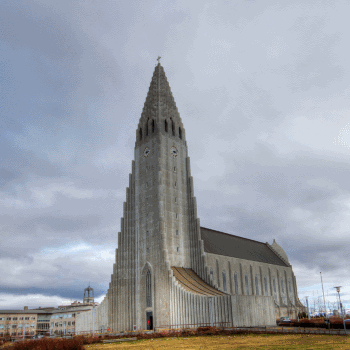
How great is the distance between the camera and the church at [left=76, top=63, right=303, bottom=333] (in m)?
55.2

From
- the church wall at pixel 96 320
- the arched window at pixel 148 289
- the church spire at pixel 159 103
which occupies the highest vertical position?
the church spire at pixel 159 103

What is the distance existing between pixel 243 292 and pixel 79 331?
112 feet

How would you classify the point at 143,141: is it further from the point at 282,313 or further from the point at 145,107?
the point at 282,313

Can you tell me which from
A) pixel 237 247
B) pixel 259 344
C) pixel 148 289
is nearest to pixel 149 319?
pixel 148 289

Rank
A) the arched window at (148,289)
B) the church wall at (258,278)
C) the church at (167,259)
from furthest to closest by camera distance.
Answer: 1. the church wall at (258,278)
2. the arched window at (148,289)
3. the church at (167,259)

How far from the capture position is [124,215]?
72.3m

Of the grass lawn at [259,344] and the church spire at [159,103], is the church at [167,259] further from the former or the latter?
the grass lawn at [259,344]

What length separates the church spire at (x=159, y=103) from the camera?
76938 millimetres

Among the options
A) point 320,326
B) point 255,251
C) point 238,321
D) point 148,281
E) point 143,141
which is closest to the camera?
point 320,326

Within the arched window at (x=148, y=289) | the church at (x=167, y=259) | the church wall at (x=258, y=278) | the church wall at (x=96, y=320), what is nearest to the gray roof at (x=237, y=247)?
the church at (x=167, y=259)

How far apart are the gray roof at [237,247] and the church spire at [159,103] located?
87.1ft

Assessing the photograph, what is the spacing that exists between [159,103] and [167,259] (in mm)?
34083

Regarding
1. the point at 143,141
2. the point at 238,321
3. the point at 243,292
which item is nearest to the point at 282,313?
the point at 243,292

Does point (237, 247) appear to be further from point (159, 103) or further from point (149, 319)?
point (159, 103)
